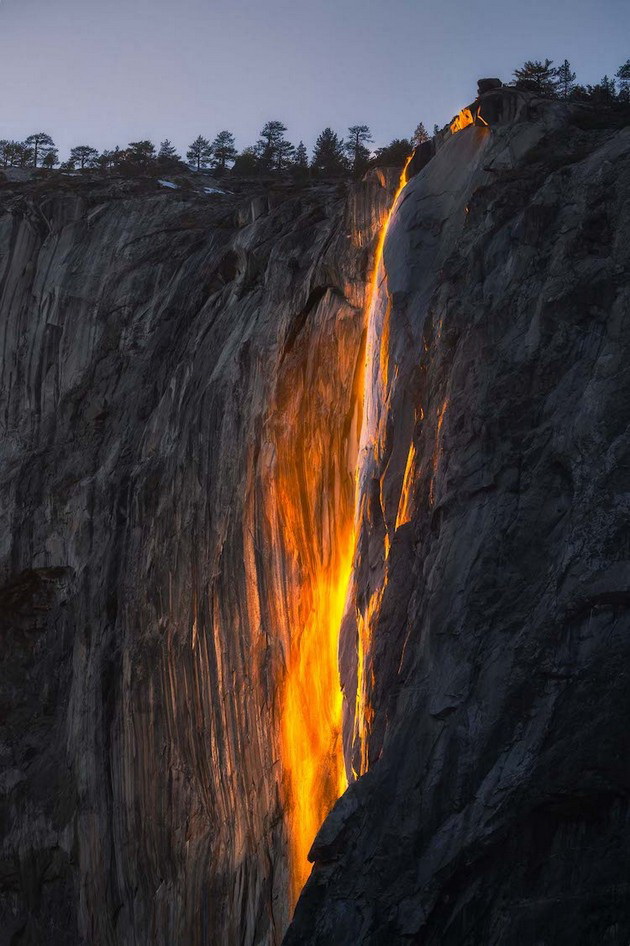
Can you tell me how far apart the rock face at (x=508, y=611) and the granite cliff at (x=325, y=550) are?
4 cm

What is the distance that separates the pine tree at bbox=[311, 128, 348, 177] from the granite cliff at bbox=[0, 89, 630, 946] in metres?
6.37

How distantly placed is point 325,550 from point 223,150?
1414 inches

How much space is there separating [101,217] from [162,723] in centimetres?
1622

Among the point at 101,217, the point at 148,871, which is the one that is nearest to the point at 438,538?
the point at 148,871

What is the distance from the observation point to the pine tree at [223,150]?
54.2m

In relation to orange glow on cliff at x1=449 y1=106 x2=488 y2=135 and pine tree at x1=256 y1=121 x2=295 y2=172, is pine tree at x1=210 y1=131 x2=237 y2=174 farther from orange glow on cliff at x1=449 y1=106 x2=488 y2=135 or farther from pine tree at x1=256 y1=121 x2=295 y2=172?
orange glow on cliff at x1=449 y1=106 x2=488 y2=135

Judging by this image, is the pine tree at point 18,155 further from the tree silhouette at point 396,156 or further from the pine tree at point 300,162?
the tree silhouette at point 396,156

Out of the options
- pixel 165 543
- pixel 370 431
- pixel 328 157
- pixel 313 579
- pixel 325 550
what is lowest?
pixel 313 579

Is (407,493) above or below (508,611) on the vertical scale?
above

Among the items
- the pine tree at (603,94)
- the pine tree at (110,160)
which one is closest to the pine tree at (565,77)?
the pine tree at (603,94)

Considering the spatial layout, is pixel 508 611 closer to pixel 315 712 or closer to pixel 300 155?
pixel 315 712

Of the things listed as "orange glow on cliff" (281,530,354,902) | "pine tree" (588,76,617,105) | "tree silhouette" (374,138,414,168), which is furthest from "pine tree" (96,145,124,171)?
"orange glow on cliff" (281,530,354,902)

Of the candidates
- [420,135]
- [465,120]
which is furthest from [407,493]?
[420,135]

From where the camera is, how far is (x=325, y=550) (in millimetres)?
22469
